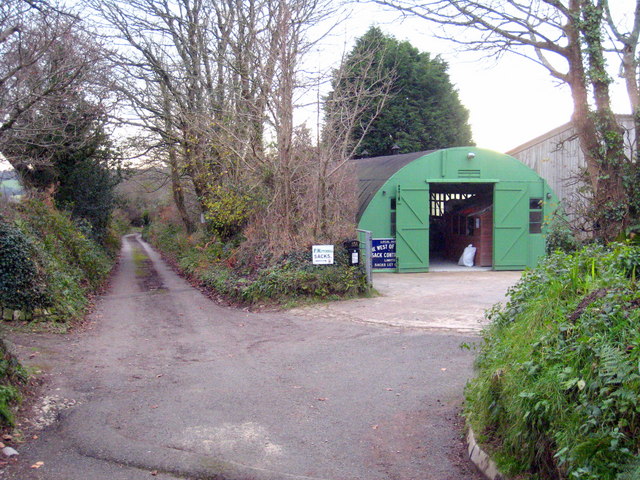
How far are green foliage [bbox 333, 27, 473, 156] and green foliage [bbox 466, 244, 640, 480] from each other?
96.7 ft

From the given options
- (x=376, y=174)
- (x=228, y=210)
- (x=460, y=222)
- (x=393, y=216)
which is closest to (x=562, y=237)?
(x=393, y=216)

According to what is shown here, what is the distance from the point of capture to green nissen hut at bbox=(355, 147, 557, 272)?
20.1 metres

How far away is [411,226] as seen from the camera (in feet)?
66.5

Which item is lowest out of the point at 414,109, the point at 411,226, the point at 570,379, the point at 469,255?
the point at 570,379

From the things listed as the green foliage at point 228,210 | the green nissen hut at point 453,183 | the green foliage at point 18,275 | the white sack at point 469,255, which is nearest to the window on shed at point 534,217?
the green nissen hut at point 453,183

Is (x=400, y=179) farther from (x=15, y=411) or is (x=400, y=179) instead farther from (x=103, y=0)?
(x=15, y=411)

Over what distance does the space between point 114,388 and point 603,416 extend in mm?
5833

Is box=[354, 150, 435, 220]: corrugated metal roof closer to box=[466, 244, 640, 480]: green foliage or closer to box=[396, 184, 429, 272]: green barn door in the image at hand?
box=[396, 184, 429, 272]: green barn door

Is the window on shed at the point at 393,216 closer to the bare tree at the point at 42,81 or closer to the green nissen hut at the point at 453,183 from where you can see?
the green nissen hut at the point at 453,183

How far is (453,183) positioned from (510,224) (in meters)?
2.49

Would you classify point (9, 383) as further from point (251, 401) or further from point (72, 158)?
point (72, 158)

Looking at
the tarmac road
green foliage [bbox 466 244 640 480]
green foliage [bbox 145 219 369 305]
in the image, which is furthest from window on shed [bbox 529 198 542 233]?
green foliage [bbox 466 244 640 480]

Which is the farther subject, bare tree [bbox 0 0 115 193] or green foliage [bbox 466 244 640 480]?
bare tree [bbox 0 0 115 193]

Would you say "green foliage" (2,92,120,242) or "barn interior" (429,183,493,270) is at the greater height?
"green foliage" (2,92,120,242)
